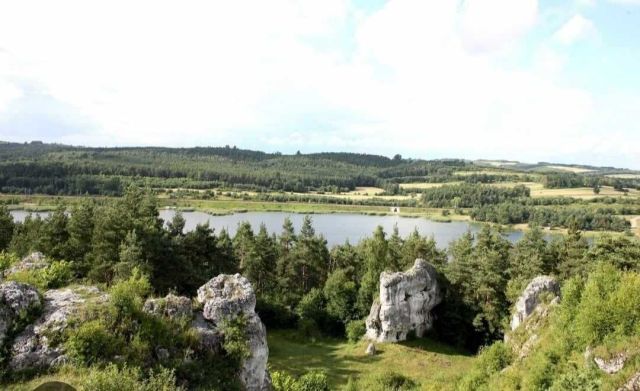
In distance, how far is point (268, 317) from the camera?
43500 millimetres

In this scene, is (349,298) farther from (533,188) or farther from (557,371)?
(533,188)

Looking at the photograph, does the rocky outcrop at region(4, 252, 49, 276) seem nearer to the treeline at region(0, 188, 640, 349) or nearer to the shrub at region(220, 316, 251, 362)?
the shrub at region(220, 316, 251, 362)

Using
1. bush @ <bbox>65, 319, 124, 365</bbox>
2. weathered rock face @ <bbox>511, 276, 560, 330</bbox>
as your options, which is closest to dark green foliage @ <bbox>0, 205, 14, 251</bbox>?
bush @ <bbox>65, 319, 124, 365</bbox>

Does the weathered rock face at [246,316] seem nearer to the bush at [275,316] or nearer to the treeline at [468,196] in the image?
the bush at [275,316]

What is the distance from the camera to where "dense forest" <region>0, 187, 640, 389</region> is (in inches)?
1294

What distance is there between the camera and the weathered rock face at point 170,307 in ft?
45.3

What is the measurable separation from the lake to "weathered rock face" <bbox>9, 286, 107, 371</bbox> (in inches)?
3046

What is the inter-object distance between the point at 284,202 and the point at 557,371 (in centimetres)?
14521

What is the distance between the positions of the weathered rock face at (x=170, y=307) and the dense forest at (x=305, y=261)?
1504 centimetres

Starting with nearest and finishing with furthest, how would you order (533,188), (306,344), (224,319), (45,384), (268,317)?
1. (45,384)
2. (224,319)
3. (306,344)
4. (268,317)
5. (533,188)

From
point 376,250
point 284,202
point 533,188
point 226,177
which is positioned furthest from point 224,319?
point 533,188

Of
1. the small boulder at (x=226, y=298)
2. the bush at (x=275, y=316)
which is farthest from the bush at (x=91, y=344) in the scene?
the bush at (x=275, y=316)

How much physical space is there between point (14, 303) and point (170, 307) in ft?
13.9

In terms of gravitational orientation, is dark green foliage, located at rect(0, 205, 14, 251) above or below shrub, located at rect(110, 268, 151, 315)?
below
